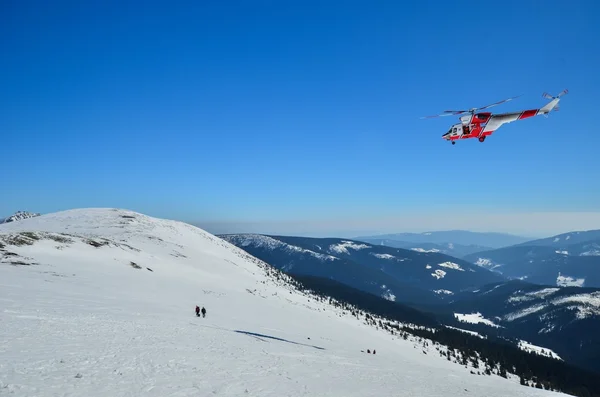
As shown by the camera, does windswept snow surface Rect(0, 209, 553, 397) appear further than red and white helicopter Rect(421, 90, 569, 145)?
No

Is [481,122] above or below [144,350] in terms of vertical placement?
above

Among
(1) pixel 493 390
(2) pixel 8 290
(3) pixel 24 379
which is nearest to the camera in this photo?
(3) pixel 24 379

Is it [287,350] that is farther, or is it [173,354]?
[287,350]

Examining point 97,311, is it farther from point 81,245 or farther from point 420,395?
point 81,245

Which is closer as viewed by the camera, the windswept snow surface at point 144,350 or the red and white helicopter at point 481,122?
the windswept snow surface at point 144,350

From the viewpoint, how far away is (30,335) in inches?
693

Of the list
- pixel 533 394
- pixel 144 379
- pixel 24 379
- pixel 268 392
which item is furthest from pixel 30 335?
pixel 533 394

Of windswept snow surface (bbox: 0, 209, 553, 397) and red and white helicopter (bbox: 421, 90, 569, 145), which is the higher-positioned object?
red and white helicopter (bbox: 421, 90, 569, 145)

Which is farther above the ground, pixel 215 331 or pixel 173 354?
pixel 173 354

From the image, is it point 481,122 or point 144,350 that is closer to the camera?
point 144,350

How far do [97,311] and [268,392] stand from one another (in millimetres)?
18113

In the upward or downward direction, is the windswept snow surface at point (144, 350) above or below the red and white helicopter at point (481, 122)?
below

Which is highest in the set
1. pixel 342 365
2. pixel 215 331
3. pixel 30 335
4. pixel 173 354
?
pixel 30 335

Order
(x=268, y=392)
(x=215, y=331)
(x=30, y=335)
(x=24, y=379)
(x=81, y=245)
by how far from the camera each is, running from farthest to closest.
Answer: (x=81, y=245)
(x=215, y=331)
(x=30, y=335)
(x=268, y=392)
(x=24, y=379)
